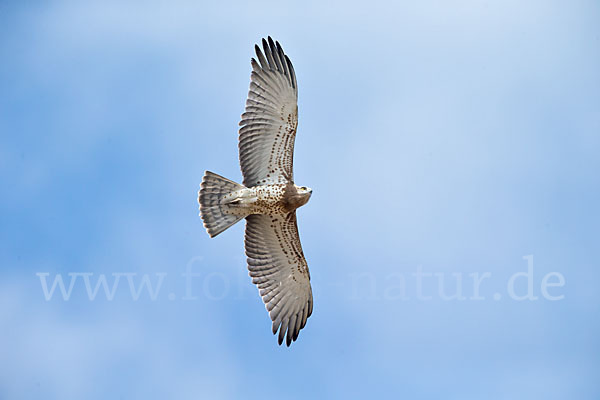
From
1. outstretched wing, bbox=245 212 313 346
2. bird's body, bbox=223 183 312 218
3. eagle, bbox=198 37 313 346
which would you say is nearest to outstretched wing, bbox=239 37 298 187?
eagle, bbox=198 37 313 346

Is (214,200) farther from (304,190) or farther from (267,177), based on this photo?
(304,190)

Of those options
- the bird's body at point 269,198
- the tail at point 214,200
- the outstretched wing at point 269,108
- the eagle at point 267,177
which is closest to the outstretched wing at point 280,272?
the eagle at point 267,177

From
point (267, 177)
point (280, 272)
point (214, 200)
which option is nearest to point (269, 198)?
point (267, 177)

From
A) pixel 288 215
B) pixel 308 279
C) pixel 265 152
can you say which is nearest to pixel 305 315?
pixel 308 279

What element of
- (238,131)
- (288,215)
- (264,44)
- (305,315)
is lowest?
(305,315)

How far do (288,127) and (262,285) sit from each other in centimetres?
248

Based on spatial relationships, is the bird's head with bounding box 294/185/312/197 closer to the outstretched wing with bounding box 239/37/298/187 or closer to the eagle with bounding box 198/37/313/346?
the eagle with bounding box 198/37/313/346

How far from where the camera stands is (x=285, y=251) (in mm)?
14633

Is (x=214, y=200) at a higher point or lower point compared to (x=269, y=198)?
lower

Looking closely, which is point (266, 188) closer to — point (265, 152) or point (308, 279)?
point (265, 152)

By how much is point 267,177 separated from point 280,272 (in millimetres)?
1524

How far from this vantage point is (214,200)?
14125 millimetres

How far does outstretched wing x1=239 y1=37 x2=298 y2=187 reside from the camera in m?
14.0

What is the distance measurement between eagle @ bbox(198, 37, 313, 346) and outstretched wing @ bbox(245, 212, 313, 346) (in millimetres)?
15
